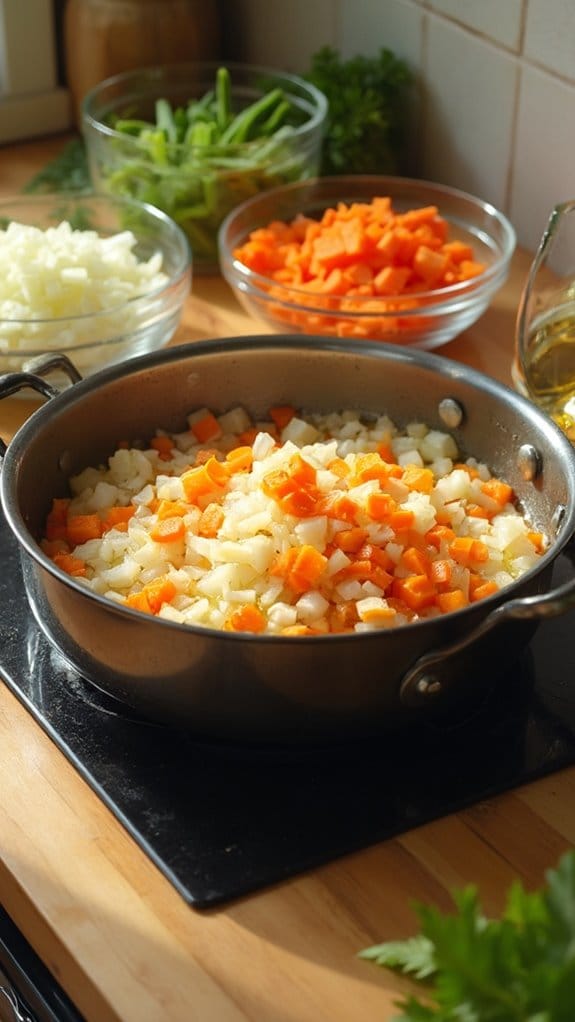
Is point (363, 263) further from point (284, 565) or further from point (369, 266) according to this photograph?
point (284, 565)

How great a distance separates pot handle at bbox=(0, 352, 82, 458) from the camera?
1.30m

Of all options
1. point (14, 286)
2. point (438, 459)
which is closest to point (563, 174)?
point (438, 459)

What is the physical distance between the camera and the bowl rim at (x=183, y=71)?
73.3 inches

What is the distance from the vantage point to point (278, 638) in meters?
1.01

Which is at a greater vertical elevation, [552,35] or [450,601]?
[552,35]

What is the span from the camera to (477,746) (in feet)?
3.77

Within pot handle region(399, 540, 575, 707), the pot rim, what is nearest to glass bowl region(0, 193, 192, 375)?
the pot rim

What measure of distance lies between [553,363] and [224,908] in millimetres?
703

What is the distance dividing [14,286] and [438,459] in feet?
1.81

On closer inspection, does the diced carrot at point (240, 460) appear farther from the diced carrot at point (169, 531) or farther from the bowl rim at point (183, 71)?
the bowl rim at point (183, 71)

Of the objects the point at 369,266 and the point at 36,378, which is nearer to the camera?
the point at 36,378

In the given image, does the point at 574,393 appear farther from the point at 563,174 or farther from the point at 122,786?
the point at 122,786

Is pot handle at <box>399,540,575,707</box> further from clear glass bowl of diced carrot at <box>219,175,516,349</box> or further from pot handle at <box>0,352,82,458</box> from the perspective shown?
clear glass bowl of diced carrot at <box>219,175,516,349</box>

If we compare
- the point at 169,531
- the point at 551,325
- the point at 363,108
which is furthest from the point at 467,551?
the point at 363,108
